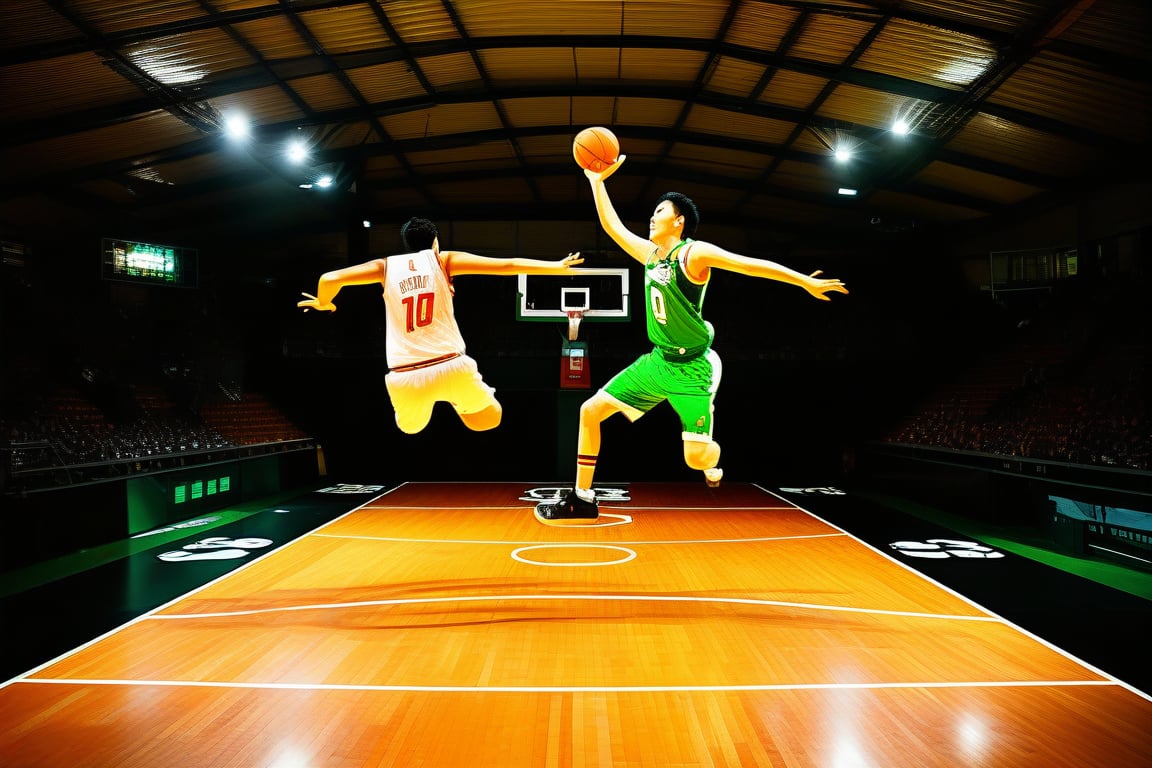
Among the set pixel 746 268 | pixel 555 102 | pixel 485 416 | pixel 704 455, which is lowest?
pixel 704 455

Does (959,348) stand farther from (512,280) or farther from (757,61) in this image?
(512,280)

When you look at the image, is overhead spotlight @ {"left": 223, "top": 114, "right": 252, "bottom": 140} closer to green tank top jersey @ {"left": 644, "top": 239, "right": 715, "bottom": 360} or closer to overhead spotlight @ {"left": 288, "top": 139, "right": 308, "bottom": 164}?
overhead spotlight @ {"left": 288, "top": 139, "right": 308, "bottom": 164}

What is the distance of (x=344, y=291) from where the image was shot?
13852mm

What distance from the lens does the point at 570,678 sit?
12.4 ft

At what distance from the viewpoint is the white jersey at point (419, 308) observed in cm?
414

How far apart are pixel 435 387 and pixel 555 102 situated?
811cm

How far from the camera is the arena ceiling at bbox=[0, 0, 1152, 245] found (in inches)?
307

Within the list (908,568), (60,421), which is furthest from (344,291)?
(908,568)

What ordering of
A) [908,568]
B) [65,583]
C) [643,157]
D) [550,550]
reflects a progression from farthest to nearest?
[643,157]
[550,550]
[908,568]
[65,583]

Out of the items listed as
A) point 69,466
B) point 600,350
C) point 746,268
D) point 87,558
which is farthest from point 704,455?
point 600,350

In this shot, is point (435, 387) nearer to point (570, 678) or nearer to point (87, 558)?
point (570, 678)

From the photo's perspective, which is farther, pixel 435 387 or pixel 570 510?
pixel 570 510

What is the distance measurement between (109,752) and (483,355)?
1088 centimetres

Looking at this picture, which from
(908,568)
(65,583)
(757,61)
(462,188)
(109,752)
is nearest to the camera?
(109,752)
